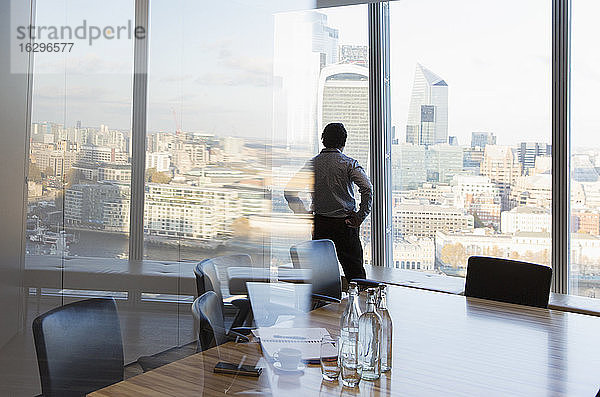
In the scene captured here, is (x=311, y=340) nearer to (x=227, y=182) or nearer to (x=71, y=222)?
(x=71, y=222)

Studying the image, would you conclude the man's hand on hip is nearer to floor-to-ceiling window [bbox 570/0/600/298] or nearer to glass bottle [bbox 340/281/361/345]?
floor-to-ceiling window [bbox 570/0/600/298]

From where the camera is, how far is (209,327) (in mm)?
2271

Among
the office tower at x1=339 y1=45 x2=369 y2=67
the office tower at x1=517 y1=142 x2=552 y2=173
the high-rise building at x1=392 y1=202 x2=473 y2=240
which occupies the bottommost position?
the high-rise building at x1=392 y1=202 x2=473 y2=240

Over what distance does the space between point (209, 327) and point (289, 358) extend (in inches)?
18.6

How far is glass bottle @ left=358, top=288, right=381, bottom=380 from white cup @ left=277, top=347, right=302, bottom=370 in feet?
0.71

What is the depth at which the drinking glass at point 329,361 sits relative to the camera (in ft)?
5.92

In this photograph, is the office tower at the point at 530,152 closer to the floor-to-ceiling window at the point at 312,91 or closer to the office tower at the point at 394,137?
the office tower at the point at 394,137

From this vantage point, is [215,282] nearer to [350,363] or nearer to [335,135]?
[350,363]

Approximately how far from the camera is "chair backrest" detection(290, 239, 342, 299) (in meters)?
3.51

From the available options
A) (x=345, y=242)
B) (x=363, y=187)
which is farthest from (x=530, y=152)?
(x=345, y=242)

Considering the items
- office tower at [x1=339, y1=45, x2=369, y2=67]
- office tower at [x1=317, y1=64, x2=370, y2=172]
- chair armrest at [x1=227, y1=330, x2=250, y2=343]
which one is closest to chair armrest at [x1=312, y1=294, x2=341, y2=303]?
chair armrest at [x1=227, y1=330, x2=250, y2=343]

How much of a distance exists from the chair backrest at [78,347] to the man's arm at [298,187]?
2574 millimetres

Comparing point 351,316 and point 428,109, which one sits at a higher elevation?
point 428,109

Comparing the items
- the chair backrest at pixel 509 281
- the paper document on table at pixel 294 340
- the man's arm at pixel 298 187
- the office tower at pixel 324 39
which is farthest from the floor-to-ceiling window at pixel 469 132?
the paper document on table at pixel 294 340
